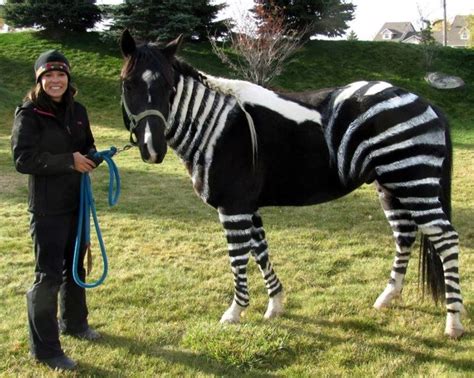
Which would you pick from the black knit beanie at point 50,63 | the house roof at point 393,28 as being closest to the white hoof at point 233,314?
the black knit beanie at point 50,63

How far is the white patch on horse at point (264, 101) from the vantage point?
378 cm

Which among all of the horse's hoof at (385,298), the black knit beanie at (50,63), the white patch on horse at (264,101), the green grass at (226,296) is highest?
the black knit beanie at (50,63)

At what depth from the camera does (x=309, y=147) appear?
3.82 m

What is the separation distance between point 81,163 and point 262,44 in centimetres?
1615

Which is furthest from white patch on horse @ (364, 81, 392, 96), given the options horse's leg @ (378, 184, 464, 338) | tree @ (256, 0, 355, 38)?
tree @ (256, 0, 355, 38)

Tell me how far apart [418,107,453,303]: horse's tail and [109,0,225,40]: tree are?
16.8 meters

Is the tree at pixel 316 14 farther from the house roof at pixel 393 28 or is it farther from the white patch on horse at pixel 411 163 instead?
the house roof at pixel 393 28

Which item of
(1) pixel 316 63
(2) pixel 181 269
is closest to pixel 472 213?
(2) pixel 181 269

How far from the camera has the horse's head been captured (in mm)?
3215

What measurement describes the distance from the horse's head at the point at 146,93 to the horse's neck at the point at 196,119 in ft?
1.13

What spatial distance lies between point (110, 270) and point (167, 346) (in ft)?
5.89

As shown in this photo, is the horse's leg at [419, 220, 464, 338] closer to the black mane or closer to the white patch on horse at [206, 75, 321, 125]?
the white patch on horse at [206, 75, 321, 125]

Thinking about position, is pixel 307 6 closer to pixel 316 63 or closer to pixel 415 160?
pixel 316 63

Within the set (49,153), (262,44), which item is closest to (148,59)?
(49,153)
